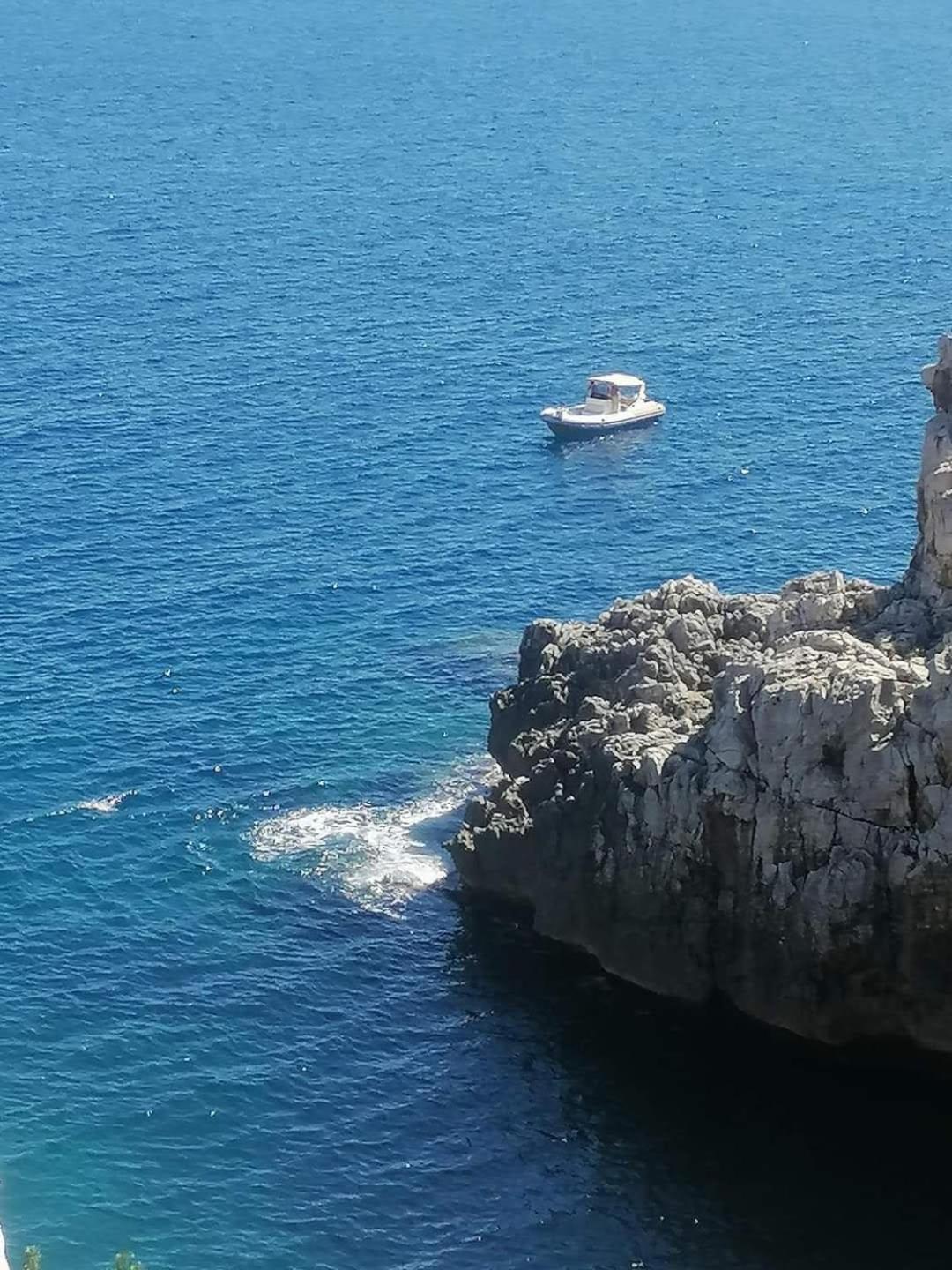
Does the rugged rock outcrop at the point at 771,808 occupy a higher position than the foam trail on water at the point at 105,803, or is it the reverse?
the rugged rock outcrop at the point at 771,808

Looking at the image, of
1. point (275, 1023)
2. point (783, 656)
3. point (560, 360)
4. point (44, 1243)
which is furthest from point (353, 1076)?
point (560, 360)

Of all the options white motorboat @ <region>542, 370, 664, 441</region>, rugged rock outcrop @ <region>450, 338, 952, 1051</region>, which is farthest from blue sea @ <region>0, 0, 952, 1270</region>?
rugged rock outcrop @ <region>450, 338, 952, 1051</region>

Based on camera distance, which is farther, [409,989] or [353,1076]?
[409,989]

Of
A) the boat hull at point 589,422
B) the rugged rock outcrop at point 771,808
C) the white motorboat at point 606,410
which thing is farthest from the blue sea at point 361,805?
the rugged rock outcrop at point 771,808

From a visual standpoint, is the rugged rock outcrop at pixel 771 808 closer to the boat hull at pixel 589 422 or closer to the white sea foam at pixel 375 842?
the white sea foam at pixel 375 842

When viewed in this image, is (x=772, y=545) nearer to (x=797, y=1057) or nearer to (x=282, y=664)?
(x=282, y=664)
